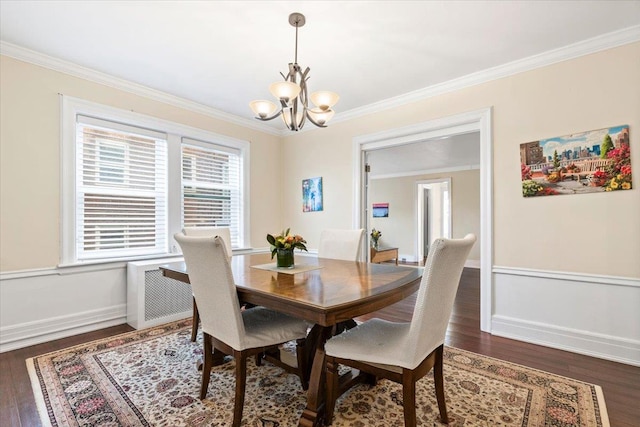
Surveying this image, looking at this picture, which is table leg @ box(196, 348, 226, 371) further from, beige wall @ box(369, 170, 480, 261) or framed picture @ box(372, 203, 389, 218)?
framed picture @ box(372, 203, 389, 218)

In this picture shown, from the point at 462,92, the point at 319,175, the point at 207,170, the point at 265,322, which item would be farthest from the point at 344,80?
the point at 265,322

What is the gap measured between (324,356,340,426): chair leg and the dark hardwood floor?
1.50 metres

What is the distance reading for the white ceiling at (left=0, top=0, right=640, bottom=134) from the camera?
2066 mm

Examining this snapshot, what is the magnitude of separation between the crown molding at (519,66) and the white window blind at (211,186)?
194 cm

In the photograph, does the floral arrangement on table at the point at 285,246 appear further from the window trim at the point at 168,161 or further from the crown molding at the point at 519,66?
the crown molding at the point at 519,66

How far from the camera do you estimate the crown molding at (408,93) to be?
7.92ft

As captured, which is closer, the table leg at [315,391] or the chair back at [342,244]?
the table leg at [315,391]

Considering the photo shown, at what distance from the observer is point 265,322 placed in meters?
1.87

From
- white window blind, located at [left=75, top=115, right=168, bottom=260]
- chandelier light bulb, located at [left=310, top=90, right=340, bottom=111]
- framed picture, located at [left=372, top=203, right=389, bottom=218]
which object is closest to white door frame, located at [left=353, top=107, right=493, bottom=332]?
chandelier light bulb, located at [left=310, top=90, right=340, bottom=111]

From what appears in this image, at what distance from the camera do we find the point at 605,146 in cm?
241

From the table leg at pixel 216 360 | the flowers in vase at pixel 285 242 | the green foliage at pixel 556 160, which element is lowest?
the table leg at pixel 216 360

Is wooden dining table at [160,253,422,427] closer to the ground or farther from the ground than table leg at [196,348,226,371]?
farther from the ground

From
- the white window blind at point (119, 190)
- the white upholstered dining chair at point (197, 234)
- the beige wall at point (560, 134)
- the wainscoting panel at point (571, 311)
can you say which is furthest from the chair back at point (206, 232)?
the wainscoting panel at point (571, 311)

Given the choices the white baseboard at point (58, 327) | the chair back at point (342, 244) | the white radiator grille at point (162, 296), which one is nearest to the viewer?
the white baseboard at point (58, 327)
